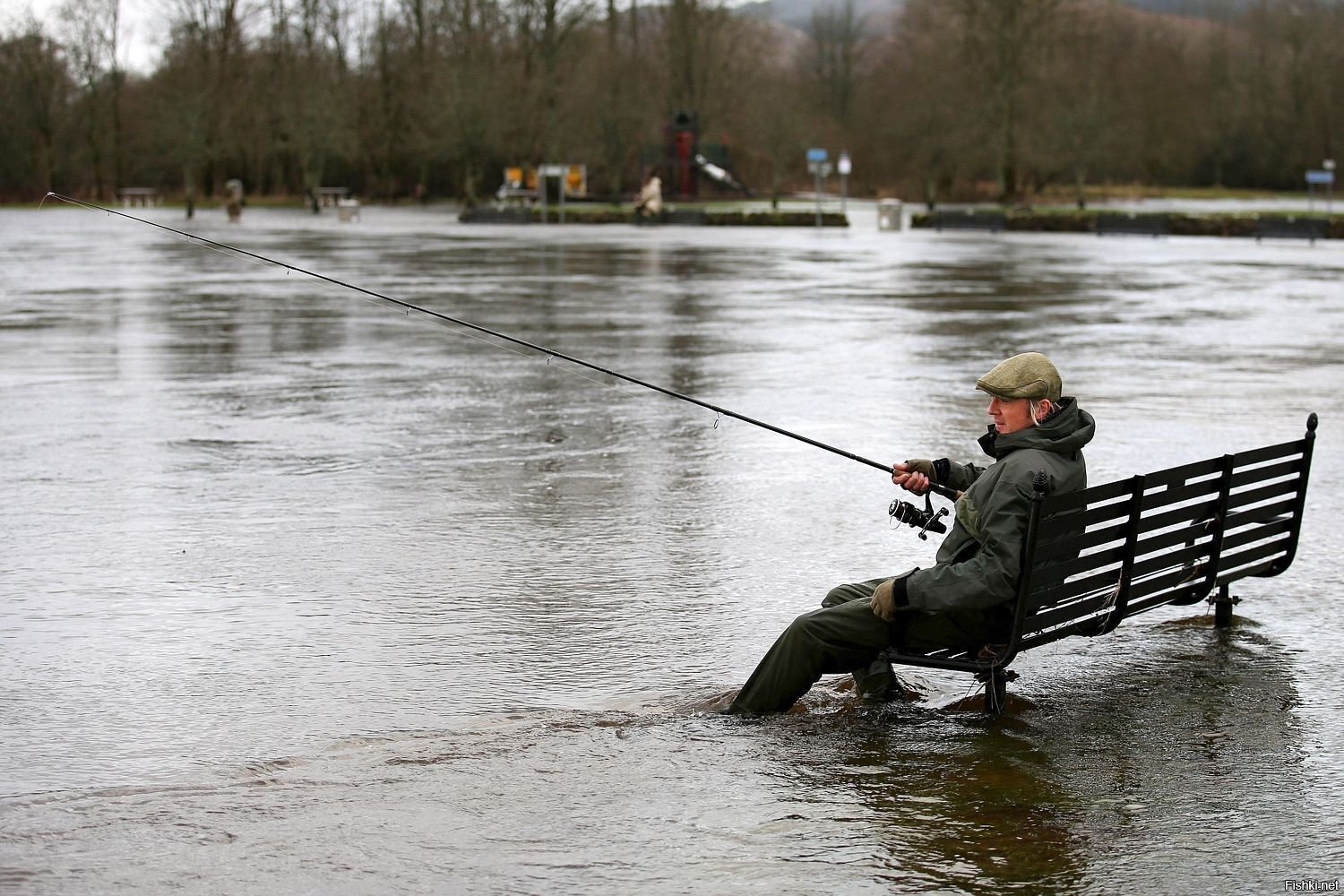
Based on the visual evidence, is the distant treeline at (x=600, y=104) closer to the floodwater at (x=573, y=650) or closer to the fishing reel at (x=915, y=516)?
the floodwater at (x=573, y=650)

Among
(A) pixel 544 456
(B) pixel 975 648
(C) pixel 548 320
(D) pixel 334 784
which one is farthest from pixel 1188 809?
(C) pixel 548 320

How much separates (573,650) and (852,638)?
1.48m

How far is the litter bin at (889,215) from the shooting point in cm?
5003

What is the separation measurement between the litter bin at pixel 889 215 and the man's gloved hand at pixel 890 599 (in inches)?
1778

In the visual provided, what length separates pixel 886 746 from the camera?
18.4ft

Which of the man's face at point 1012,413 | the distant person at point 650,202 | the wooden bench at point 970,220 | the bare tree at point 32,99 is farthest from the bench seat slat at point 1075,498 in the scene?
the bare tree at point 32,99

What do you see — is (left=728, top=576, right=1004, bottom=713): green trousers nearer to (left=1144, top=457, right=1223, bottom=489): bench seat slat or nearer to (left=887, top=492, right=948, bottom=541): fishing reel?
(left=887, top=492, right=948, bottom=541): fishing reel

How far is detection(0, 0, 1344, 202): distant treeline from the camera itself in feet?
218

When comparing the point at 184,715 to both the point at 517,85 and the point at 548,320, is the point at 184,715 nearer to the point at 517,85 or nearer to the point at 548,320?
the point at 548,320

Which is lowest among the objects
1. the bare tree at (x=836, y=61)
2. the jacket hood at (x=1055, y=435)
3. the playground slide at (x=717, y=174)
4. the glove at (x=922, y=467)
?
the glove at (x=922, y=467)

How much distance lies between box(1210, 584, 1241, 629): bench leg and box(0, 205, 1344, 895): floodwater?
128 mm

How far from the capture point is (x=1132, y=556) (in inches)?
242

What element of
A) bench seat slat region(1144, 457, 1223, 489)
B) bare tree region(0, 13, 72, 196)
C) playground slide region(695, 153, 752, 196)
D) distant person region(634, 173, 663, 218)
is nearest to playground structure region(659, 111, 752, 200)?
playground slide region(695, 153, 752, 196)

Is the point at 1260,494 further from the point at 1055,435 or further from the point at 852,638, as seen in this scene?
the point at 852,638
